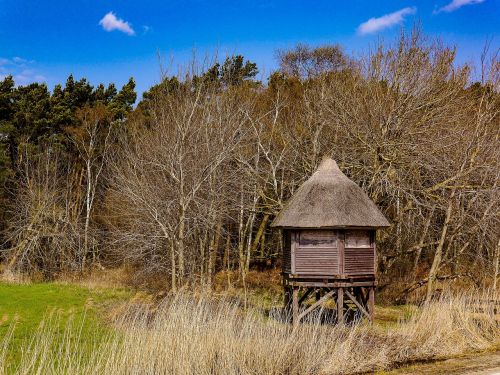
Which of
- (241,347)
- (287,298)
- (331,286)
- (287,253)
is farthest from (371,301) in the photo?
(241,347)

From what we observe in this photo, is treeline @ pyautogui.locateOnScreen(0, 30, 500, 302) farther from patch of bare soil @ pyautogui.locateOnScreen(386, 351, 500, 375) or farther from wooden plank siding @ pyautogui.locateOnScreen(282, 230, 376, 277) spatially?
patch of bare soil @ pyautogui.locateOnScreen(386, 351, 500, 375)

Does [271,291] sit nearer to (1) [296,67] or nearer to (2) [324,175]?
(2) [324,175]

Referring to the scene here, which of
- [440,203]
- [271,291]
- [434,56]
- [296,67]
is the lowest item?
[271,291]

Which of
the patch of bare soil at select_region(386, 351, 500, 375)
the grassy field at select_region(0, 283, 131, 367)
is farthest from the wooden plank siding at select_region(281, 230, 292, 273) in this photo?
the grassy field at select_region(0, 283, 131, 367)

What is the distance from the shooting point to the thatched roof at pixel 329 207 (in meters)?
13.4

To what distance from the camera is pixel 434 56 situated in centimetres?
1838

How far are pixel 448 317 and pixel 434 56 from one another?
999 centimetres

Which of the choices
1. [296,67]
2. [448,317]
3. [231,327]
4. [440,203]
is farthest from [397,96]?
[296,67]

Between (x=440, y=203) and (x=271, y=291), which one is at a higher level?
(x=440, y=203)

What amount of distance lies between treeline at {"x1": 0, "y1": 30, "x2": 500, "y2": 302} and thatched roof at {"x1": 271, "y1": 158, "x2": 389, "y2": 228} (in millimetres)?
3040

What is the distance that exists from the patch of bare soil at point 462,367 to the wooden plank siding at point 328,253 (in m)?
3.66

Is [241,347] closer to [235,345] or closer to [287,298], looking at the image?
[235,345]

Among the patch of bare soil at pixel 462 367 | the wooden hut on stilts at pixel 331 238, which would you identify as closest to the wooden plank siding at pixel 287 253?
the wooden hut on stilts at pixel 331 238

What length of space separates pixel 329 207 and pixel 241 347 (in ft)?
18.3
